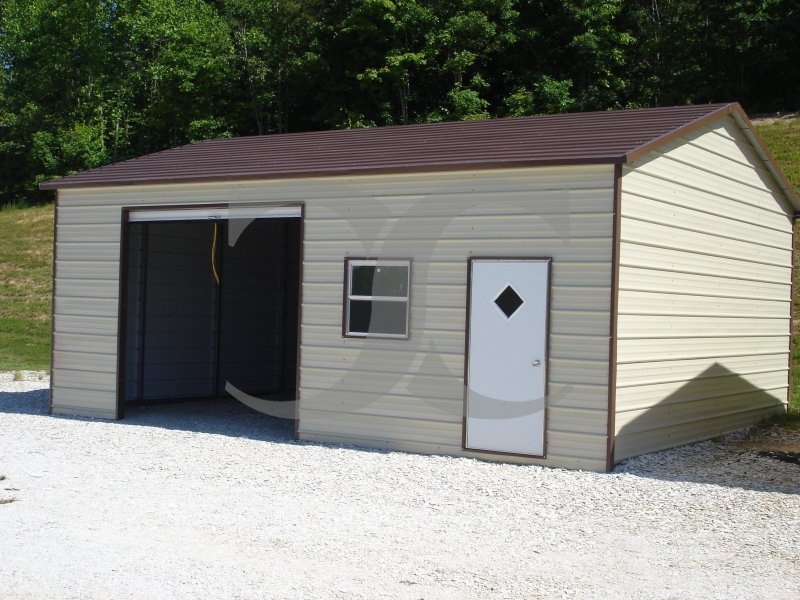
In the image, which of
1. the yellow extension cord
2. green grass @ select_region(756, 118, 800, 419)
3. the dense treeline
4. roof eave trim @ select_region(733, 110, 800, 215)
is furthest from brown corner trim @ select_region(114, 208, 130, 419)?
the dense treeline

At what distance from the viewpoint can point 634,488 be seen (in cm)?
865

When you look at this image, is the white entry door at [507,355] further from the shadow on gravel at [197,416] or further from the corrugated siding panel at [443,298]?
the shadow on gravel at [197,416]

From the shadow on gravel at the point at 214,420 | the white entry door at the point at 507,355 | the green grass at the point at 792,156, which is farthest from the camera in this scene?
the green grass at the point at 792,156

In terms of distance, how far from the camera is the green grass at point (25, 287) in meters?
23.5

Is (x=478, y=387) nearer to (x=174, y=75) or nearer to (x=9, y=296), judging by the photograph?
(x=9, y=296)

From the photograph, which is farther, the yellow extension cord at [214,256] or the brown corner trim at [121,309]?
the yellow extension cord at [214,256]

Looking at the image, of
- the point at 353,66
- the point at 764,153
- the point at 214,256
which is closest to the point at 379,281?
the point at 764,153

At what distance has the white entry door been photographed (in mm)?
9805

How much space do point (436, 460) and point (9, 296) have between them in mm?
22489

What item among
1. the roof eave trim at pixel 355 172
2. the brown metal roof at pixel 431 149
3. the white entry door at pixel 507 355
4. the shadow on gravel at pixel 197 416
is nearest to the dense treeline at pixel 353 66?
the brown metal roof at pixel 431 149

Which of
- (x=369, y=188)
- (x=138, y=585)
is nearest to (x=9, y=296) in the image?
(x=369, y=188)

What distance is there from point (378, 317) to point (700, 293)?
12.2 feet

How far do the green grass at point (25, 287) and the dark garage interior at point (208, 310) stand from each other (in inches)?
254

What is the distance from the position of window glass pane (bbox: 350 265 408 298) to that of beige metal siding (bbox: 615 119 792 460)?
97.3 inches
